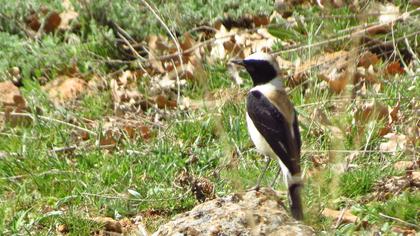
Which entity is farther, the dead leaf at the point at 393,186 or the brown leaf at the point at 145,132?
the brown leaf at the point at 145,132

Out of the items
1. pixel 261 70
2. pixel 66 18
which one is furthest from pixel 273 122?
pixel 66 18

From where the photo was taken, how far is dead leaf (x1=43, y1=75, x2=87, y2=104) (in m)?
8.69

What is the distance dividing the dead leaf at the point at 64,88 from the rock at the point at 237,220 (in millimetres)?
3671

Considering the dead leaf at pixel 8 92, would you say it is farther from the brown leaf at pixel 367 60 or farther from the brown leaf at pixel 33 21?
the brown leaf at pixel 367 60

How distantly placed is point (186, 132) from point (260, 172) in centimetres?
92

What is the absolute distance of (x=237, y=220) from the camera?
16.3 feet

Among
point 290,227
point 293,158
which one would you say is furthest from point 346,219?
point 290,227

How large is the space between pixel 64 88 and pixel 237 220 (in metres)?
4.20

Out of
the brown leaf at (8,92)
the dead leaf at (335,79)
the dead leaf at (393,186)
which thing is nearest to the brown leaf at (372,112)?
the dead leaf at (335,79)

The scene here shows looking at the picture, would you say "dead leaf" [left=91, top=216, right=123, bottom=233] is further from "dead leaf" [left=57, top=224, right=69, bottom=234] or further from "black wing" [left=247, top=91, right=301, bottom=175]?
"black wing" [left=247, top=91, right=301, bottom=175]

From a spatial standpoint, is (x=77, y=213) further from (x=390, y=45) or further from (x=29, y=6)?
(x=29, y=6)

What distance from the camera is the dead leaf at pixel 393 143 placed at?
6.87 metres

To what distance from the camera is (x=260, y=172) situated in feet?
22.1

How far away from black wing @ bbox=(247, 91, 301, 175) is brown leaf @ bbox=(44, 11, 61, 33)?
3.74 m
